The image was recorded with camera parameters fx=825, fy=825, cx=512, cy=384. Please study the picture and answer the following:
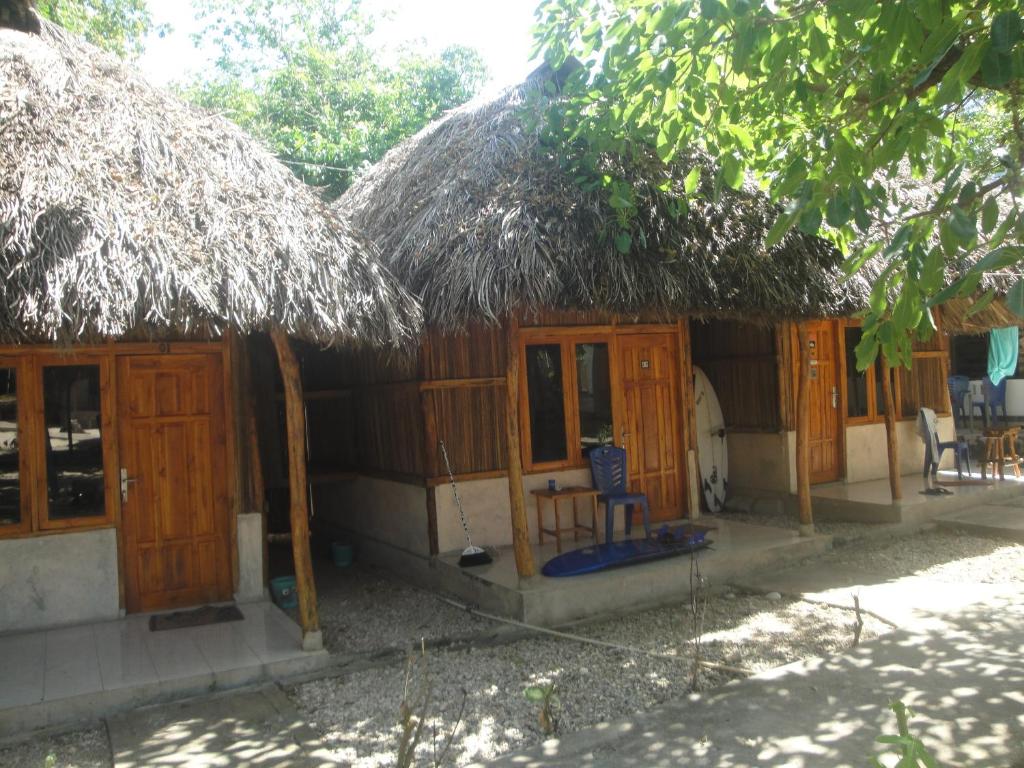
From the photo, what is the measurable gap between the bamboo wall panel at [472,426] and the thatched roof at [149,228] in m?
1.58

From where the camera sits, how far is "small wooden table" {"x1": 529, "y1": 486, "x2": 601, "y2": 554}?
7.18 metres

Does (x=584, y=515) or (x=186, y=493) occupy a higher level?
(x=186, y=493)

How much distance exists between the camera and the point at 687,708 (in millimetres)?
4219

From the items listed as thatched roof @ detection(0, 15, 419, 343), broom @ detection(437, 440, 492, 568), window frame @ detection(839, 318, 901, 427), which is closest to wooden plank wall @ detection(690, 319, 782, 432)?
window frame @ detection(839, 318, 901, 427)

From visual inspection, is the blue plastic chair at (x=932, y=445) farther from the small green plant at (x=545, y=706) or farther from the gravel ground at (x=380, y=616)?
the small green plant at (x=545, y=706)

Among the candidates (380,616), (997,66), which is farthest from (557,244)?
(997,66)

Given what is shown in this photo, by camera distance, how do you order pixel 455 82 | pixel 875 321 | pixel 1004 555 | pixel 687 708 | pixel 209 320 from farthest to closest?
1. pixel 455 82
2. pixel 1004 555
3. pixel 209 320
4. pixel 687 708
5. pixel 875 321

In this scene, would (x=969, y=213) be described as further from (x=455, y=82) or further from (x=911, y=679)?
(x=455, y=82)

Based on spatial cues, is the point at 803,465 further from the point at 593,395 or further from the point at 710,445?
the point at 593,395

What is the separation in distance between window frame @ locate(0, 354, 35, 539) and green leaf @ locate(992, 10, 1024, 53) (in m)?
5.87

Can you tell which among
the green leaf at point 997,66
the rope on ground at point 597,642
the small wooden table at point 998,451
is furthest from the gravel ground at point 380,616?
the small wooden table at point 998,451

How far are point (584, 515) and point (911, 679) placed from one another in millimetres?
3596

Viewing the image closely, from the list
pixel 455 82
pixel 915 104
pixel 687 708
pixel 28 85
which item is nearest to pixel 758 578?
pixel 687 708

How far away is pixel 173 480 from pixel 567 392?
11.4 feet
